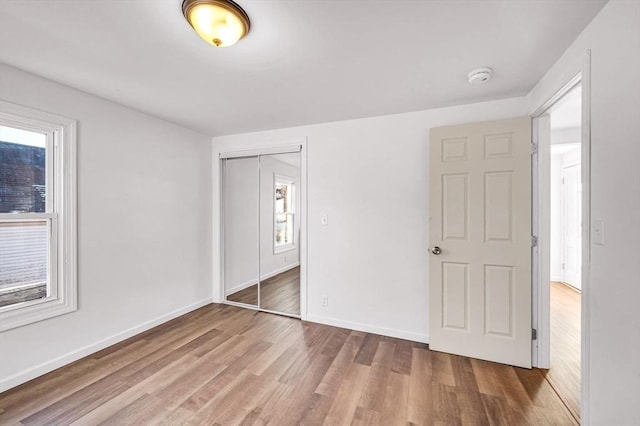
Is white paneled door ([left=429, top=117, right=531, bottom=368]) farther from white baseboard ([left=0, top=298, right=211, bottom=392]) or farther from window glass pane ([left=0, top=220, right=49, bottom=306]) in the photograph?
window glass pane ([left=0, top=220, right=49, bottom=306])

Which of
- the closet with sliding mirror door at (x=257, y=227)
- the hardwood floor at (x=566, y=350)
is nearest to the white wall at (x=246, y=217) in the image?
the closet with sliding mirror door at (x=257, y=227)

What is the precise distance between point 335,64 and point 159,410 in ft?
8.72

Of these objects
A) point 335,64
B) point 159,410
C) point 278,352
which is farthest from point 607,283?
point 159,410

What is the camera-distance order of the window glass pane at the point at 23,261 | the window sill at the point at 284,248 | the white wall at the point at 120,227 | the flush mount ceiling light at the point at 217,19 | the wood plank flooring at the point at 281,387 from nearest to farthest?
the flush mount ceiling light at the point at 217,19 < the wood plank flooring at the point at 281,387 < the window glass pane at the point at 23,261 < the white wall at the point at 120,227 < the window sill at the point at 284,248

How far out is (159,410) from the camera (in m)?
1.81

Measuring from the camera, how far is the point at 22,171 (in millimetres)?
2119

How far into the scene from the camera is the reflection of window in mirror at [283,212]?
14.6ft

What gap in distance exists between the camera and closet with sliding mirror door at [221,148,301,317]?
388cm

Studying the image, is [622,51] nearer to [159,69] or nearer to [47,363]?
[159,69]

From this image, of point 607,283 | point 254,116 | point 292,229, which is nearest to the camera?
point 607,283

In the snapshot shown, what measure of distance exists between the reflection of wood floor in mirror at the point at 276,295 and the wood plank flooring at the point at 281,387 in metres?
0.84

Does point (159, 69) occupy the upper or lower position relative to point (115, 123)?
upper

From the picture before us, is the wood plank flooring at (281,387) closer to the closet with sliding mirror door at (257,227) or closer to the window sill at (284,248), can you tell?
the closet with sliding mirror door at (257,227)

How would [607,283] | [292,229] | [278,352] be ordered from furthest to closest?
[292,229]
[278,352]
[607,283]
